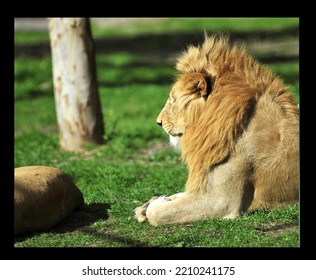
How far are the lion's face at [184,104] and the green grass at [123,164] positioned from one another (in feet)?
2.89

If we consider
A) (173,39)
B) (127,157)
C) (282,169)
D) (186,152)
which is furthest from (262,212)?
(173,39)

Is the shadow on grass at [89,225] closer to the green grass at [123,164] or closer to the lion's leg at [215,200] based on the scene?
the green grass at [123,164]

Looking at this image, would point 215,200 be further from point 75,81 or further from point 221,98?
point 75,81

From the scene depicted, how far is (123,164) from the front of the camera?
370 inches

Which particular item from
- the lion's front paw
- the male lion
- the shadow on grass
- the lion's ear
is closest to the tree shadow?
the shadow on grass

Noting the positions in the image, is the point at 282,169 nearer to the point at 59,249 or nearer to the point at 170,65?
the point at 59,249

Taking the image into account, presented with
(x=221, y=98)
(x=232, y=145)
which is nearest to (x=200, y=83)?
(x=221, y=98)

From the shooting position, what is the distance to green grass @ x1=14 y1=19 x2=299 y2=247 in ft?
20.2

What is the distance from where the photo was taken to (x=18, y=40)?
21750mm

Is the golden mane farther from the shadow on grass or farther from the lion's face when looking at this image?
the shadow on grass

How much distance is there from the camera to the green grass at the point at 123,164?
6168mm

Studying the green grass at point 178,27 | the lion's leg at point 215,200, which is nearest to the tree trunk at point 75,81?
the lion's leg at point 215,200

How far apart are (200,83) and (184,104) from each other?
9.6 inches

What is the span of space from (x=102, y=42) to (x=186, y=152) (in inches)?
596
